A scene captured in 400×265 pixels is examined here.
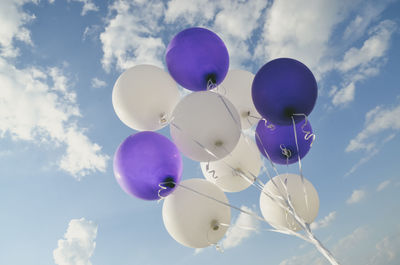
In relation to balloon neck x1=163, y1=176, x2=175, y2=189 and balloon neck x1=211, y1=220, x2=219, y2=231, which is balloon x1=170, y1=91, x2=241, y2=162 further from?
balloon neck x1=211, y1=220, x2=219, y2=231

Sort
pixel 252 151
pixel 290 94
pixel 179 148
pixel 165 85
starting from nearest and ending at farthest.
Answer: pixel 290 94
pixel 179 148
pixel 165 85
pixel 252 151

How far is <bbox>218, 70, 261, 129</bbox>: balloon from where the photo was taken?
3.50m

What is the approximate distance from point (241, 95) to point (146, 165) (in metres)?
1.58

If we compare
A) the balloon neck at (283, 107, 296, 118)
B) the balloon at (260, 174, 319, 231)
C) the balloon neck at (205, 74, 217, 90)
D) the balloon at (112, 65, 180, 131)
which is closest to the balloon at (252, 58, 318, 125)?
the balloon neck at (283, 107, 296, 118)

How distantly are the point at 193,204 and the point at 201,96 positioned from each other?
127 centimetres

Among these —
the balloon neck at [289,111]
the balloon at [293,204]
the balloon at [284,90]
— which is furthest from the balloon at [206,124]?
the balloon at [293,204]

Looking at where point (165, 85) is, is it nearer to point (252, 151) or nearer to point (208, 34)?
point (208, 34)

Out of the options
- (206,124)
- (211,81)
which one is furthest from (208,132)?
(211,81)

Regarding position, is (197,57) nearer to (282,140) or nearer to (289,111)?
(289,111)

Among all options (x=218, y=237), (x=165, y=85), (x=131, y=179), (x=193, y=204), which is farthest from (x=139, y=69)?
(x=218, y=237)

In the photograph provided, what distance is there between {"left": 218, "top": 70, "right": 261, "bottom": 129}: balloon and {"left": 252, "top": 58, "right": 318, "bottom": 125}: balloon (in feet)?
1.97

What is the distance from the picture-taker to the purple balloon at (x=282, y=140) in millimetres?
3238

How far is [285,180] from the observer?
348 cm

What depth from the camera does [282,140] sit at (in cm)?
324
